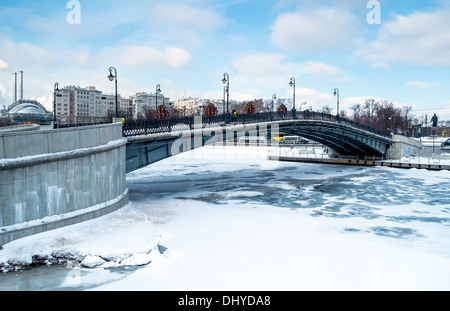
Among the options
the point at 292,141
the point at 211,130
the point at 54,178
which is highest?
the point at 211,130

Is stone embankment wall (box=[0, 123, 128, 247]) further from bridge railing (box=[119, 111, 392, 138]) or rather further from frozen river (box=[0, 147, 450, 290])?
bridge railing (box=[119, 111, 392, 138])

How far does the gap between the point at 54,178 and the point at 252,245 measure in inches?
299

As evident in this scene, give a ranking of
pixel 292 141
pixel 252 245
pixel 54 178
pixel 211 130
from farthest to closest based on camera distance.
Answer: pixel 292 141 < pixel 211 130 < pixel 54 178 < pixel 252 245

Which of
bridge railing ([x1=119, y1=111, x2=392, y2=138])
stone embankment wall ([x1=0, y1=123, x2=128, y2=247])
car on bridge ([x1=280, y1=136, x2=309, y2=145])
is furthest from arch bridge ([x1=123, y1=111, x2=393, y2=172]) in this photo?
car on bridge ([x1=280, y1=136, x2=309, y2=145])

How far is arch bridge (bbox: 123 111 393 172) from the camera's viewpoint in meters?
20.1

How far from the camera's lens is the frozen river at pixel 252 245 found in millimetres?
9945

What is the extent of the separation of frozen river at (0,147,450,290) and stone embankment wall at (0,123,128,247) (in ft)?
1.87

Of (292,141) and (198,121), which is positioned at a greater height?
(198,121)

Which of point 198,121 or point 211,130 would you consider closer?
point 198,121

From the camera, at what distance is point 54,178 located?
13.4 meters

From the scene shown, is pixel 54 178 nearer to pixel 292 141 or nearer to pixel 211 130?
pixel 211 130

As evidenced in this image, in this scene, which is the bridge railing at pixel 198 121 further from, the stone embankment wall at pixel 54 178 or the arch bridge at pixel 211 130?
the stone embankment wall at pixel 54 178

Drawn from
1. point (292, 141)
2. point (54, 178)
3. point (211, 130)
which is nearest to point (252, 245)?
point (54, 178)
